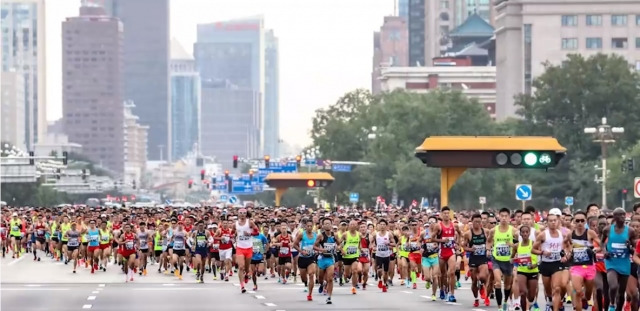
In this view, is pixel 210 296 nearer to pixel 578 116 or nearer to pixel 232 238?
pixel 232 238

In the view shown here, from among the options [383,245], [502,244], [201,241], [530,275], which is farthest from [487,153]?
[530,275]

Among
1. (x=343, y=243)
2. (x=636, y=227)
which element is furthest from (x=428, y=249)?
(x=636, y=227)

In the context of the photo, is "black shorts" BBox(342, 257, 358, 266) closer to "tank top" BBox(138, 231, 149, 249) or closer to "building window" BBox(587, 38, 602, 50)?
"tank top" BBox(138, 231, 149, 249)

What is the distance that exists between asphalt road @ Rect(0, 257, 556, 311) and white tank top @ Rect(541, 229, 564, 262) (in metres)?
3.61

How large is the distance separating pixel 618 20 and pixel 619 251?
149993 mm

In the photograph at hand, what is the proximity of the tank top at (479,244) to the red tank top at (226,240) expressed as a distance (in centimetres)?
1235

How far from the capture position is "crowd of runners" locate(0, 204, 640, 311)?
27344 mm

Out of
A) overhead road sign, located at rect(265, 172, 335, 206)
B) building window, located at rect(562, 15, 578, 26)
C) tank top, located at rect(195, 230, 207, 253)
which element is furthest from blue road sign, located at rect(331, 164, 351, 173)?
tank top, located at rect(195, 230, 207, 253)

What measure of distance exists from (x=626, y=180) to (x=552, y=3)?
7038 centimetres

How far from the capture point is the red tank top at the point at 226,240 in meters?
43.0

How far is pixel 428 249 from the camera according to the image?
115ft

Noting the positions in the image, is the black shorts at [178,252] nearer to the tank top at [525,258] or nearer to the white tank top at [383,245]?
the white tank top at [383,245]

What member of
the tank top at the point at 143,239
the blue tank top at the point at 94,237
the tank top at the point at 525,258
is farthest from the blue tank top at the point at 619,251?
the blue tank top at the point at 94,237

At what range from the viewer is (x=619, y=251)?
26.4 meters
